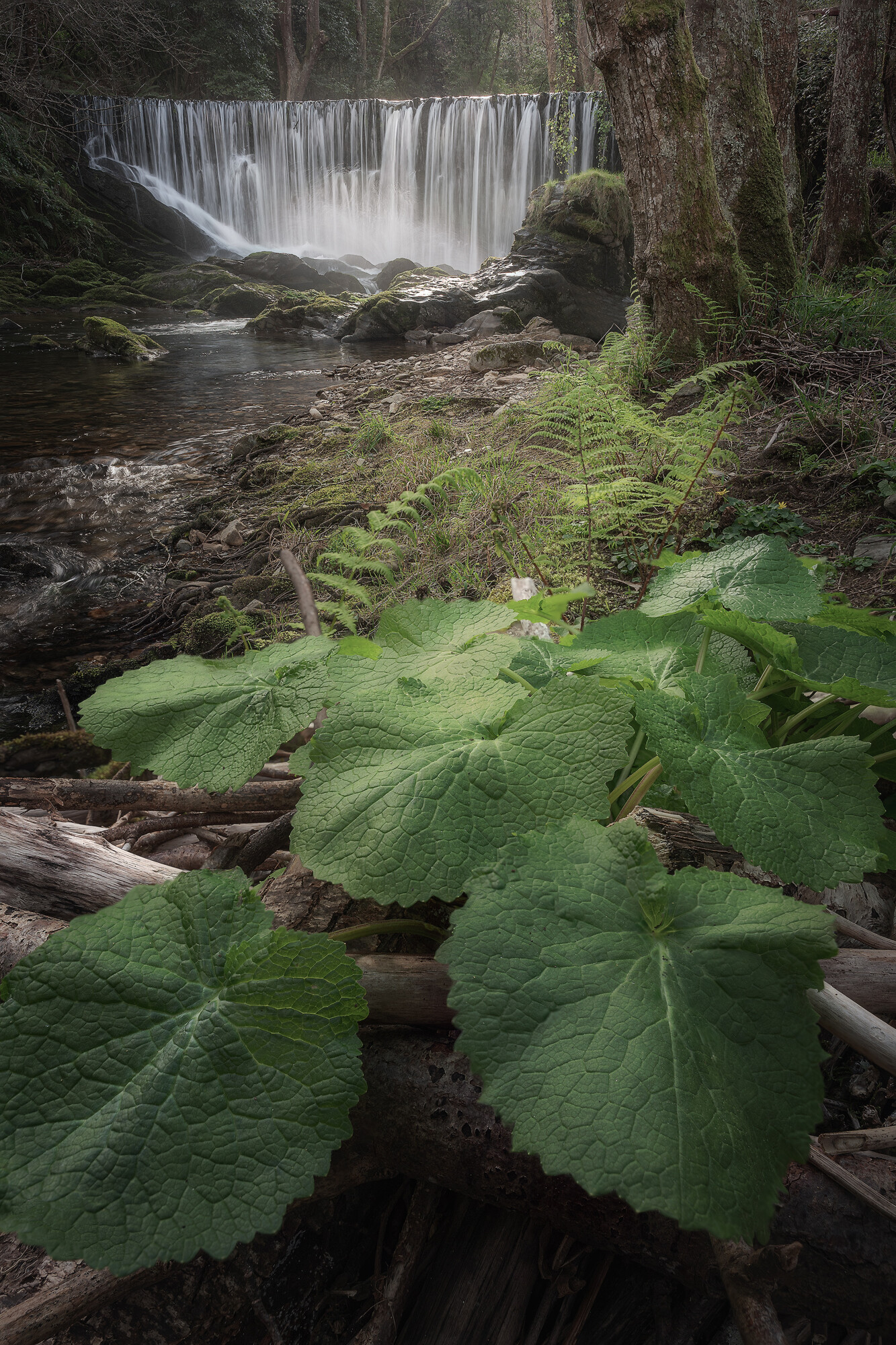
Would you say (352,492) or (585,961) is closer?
(585,961)

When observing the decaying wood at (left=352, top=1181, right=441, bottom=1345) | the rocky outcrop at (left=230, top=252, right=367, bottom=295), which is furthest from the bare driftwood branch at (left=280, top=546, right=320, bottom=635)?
the rocky outcrop at (left=230, top=252, right=367, bottom=295)

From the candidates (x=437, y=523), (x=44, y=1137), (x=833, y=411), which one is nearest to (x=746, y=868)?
(x=44, y=1137)

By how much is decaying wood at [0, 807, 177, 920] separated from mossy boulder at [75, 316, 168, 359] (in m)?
12.6

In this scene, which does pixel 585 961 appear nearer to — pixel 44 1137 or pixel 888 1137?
pixel 888 1137

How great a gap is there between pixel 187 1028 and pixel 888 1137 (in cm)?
87

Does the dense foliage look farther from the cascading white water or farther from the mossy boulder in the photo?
the cascading white water

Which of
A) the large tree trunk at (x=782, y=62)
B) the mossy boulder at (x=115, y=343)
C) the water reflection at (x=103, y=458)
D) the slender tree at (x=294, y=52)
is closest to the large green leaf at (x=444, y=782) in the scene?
the water reflection at (x=103, y=458)

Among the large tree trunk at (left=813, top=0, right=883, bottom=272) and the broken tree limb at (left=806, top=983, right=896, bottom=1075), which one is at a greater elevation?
the large tree trunk at (left=813, top=0, right=883, bottom=272)

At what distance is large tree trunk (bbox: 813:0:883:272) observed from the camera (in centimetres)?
772

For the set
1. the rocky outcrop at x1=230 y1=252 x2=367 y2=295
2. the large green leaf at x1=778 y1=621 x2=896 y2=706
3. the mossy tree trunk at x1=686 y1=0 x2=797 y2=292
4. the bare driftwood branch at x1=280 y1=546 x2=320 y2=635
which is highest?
the mossy tree trunk at x1=686 y1=0 x2=797 y2=292

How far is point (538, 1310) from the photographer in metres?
1.00

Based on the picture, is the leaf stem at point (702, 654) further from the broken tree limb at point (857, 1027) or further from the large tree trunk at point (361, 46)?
the large tree trunk at point (361, 46)

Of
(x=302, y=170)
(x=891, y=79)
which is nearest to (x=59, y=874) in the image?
(x=891, y=79)

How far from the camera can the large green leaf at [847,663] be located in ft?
3.54
